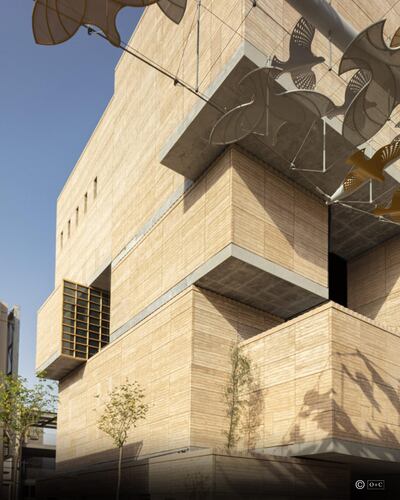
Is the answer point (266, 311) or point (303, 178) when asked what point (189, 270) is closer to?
point (266, 311)

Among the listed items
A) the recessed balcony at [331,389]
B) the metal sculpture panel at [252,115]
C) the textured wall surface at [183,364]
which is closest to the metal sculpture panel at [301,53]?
the metal sculpture panel at [252,115]

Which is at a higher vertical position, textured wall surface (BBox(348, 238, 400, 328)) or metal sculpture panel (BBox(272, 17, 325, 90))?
metal sculpture panel (BBox(272, 17, 325, 90))

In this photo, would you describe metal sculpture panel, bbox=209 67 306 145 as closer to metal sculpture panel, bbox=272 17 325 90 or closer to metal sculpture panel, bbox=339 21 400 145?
metal sculpture panel, bbox=272 17 325 90

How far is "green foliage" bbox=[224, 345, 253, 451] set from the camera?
19969mm

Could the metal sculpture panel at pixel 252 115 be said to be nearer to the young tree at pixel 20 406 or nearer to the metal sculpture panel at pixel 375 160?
the metal sculpture panel at pixel 375 160

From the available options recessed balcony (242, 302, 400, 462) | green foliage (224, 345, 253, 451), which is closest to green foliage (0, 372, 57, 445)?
green foliage (224, 345, 253, 451)

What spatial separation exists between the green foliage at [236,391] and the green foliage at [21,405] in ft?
37.8

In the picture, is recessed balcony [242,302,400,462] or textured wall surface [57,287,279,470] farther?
textured wall surface [57,287,279,470]

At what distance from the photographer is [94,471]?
918 inches

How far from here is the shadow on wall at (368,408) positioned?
1692cm

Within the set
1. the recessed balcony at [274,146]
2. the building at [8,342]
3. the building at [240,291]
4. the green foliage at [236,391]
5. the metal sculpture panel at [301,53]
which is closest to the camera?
the metal sculpture panel at [301,53]

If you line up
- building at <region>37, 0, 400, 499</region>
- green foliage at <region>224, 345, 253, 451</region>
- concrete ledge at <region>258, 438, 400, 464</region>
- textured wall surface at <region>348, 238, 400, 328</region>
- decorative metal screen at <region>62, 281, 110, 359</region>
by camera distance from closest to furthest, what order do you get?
concrete ledge at <region>258, 438, 400, 464</region>
building at <region>37, 0, 400, 499</region>
green foliage at <region>224, 345, 253, 451</region>
textured wall surface at <region>348, 238, 400, 328</region>
decorative metal screen at <region>62, 281, 110, 359</region>

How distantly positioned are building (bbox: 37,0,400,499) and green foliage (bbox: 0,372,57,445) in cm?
223

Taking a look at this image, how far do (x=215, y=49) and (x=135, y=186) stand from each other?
954 centimetres
